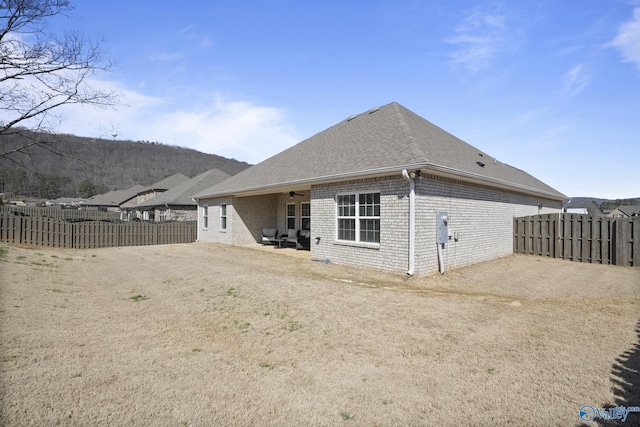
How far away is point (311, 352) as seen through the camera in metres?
4.60

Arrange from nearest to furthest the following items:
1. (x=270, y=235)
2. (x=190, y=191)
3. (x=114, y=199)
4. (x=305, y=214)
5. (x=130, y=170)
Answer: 1. (x=270, y=235)
2. (x=305, y=214)
3. (x=190, y=191)
4. (x=114, y=199)
5. (x=130, y=170)

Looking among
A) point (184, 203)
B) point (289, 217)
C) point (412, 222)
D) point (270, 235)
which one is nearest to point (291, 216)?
point (289, 217)

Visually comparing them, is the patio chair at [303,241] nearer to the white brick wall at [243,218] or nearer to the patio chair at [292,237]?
the patio chair at [292,237]

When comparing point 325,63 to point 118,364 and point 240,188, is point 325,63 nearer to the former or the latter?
point 240,188

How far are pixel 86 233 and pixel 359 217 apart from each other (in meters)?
16.6

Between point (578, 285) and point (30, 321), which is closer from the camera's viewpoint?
point (30, 321)

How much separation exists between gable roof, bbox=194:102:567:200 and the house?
0.15 ft

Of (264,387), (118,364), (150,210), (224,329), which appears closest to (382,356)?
(264,387)

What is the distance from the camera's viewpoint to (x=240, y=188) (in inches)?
651

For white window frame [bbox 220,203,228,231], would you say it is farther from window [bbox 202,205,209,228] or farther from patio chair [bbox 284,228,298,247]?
patio chair [bbox 284,228,298,247]

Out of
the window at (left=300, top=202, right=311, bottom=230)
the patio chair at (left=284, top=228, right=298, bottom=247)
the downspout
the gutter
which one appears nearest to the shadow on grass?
the downspout

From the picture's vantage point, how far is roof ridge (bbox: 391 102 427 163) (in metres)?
9.33

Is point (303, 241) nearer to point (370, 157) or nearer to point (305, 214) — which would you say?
point (305, 214)

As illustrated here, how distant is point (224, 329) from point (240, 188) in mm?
11693
